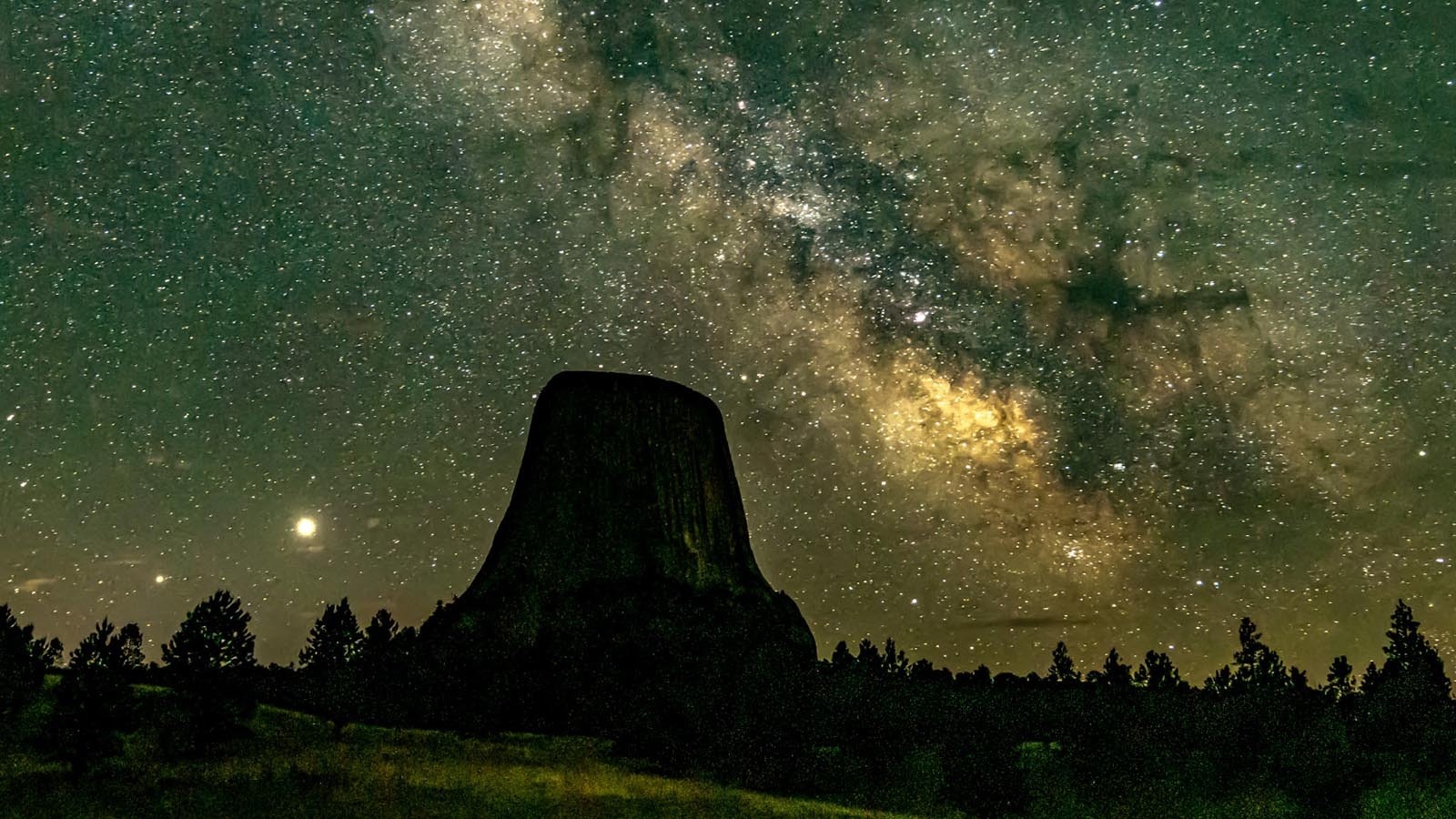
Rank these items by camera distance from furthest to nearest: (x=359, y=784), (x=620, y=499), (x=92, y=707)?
(x=620, y=499) < (x=359, y=784) < (x=92, y=707)

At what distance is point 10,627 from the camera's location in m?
8.70

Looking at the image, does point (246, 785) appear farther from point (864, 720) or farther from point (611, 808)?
point (864, 720)

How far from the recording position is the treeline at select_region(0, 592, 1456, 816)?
8617 millimetres

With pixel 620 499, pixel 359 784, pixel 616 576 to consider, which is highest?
pixel 620 499

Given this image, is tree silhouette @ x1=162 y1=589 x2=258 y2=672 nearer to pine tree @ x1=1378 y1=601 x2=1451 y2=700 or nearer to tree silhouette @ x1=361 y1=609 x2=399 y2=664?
tree silhouette @ x1=361 y1=609 x2=399 y2=664

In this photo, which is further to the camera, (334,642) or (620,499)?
(620,499)

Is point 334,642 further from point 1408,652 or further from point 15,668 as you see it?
point 1408,652

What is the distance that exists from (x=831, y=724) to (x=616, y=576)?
5.94 meters

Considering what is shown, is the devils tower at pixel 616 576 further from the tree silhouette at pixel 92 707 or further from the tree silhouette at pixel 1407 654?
the tree silhouette at pixel 1407 654

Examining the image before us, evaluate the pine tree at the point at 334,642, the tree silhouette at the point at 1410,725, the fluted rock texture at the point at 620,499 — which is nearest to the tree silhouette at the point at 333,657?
the pine tree at the point at 334,642

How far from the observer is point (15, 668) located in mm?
8805

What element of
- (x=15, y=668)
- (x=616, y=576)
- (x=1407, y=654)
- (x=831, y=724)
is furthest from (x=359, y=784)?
(x=1407, y=654)

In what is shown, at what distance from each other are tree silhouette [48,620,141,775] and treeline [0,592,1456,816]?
13 millimetres

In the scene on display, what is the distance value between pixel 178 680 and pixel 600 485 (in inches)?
433
